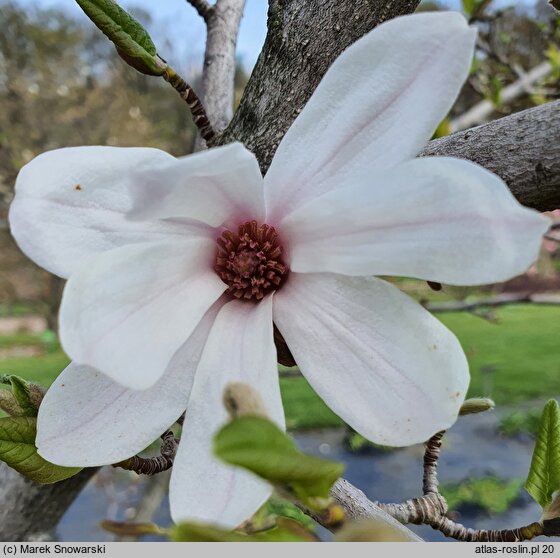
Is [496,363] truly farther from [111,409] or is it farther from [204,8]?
[111,409]

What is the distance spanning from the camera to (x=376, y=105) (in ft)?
0.98

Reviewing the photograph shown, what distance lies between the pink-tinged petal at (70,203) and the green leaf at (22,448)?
4.9 inches

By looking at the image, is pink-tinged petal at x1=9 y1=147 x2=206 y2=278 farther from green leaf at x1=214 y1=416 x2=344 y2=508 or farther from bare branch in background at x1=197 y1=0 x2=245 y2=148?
bare branch in background at x1=197 y1=0 x2=245 y2=148

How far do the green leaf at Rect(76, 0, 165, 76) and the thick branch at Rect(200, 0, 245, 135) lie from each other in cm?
23

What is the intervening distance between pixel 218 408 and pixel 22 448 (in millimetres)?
146

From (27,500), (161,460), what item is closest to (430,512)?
(161,460)

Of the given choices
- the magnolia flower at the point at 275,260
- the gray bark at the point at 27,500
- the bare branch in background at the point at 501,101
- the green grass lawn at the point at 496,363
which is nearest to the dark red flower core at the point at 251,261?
the magnolia flower at the point at 275,260

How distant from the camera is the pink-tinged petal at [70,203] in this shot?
30 centimetres

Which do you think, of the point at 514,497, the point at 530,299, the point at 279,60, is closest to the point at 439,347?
the point at 279,60

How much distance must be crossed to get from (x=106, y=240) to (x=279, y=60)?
21cm

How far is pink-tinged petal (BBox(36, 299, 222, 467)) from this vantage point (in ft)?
1.07

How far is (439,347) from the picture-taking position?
295mm

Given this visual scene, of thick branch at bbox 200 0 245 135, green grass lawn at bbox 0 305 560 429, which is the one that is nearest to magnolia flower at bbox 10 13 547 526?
thick branch at bbox 200 0 245 135
